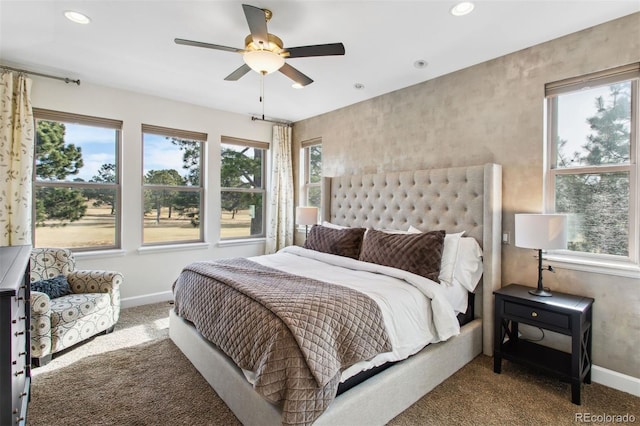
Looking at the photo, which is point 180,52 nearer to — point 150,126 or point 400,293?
point 150,126

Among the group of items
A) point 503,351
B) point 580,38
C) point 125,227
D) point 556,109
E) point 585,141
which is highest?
point 580,38

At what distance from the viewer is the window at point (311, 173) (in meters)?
5.17

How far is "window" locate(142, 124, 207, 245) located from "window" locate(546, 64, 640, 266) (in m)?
4.25

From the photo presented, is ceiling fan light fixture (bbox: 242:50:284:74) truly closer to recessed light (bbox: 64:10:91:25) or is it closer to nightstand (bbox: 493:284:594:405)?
recessed light (bbox: 64:10:91:25)

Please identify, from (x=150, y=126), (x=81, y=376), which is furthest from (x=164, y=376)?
(x=150, y=126)

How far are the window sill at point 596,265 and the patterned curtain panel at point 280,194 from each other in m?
3.62

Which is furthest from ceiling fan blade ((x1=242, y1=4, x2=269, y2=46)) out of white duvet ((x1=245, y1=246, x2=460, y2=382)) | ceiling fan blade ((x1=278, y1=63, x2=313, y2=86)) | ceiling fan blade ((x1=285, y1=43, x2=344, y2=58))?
white duvet ((x1=245, y1=246, x2=460, y2=382))

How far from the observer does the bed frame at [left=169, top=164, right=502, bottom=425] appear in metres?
1.83

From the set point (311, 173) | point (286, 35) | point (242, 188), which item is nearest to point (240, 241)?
point (242, 188)

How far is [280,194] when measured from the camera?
5.24 meters

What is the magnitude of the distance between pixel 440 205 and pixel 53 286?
3.88 meters

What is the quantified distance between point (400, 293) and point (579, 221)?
169 centimetres

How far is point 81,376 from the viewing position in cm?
244

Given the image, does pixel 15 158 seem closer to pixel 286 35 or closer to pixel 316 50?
pixel 286 35
